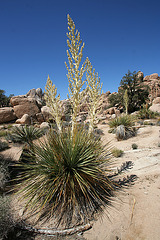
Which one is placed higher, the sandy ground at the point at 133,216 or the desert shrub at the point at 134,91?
the desert shrub at the point at 134,91

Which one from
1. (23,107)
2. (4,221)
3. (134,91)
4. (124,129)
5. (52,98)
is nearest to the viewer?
(4,221)

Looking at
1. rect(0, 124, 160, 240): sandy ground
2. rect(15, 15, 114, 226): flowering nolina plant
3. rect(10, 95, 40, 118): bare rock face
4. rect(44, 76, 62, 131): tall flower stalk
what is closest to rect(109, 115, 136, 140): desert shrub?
rect(0, 124, 160, 240): sandy ground

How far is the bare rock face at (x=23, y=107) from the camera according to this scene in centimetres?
2030

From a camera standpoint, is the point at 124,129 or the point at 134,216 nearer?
the point at 134,216

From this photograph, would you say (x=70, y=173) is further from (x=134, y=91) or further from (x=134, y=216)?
(x=134, y=91)

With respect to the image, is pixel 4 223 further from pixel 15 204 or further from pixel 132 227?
pixel 132 227

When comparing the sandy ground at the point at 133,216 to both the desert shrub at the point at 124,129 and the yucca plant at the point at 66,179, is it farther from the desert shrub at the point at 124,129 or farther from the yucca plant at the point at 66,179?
the desert shrub at the point at 124,129

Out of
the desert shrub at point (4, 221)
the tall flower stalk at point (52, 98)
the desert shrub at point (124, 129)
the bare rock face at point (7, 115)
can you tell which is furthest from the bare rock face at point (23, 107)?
the desert shrub at point (4, 221)

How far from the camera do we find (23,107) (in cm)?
2061

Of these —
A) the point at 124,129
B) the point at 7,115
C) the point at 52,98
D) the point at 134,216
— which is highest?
the point at 7,115

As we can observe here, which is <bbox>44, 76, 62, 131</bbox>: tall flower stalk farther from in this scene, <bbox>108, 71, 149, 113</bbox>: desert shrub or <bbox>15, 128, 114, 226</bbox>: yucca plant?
<bbox>108, 71, 149, 113</bbox>: desert shrub

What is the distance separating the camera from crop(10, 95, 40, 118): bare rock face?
20297 millimetres

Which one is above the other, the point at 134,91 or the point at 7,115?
the point at 134,91

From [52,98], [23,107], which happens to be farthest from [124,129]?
[23,107]
